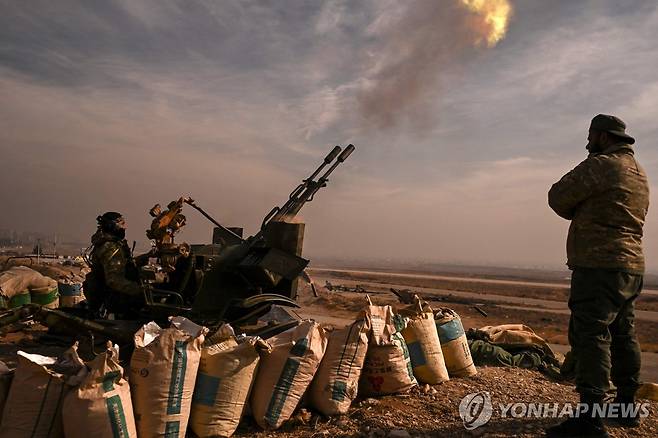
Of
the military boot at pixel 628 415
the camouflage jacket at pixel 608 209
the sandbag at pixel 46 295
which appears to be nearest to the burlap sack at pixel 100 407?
the camouflage jacket at pixel 608 209

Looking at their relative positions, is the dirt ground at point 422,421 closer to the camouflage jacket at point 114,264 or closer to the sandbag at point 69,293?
the camouflage jacket at point 114,264

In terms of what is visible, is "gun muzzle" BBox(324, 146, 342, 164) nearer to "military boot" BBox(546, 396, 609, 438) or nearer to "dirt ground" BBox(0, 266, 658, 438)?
"dirt ground" BBox(0, 266, 658, 438)

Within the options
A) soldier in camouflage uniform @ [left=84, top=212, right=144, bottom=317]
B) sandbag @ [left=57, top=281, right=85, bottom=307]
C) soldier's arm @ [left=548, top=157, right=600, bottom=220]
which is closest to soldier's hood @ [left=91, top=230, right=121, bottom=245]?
soldier in camouflage uniform @ [left=84, top=212, right=144, bottom=317]

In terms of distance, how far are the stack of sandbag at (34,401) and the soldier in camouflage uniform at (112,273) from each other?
7.85 ft

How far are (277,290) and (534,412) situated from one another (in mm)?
3462

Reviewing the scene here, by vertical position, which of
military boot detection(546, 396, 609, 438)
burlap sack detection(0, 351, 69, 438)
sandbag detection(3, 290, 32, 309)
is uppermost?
military boot detection(546, 396, 609, 438)

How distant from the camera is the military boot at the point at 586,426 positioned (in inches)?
127

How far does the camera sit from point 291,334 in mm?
3949

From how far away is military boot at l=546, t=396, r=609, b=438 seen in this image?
3.23 metres

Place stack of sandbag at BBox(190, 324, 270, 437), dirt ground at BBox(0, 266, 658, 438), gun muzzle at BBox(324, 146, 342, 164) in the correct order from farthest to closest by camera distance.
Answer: gun muzzle at BBox(324, 146, 342, 164) < dirt ground at BBox(0, 266, 658, 438) < stack of sandbag at BBox(190, 324, 270, 437)

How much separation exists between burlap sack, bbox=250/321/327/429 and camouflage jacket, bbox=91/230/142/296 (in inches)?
96.9

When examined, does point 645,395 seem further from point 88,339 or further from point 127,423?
point 88,339

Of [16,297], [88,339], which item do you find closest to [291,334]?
[88,339]

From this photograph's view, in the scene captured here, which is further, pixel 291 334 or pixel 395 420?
pixel 291 334
